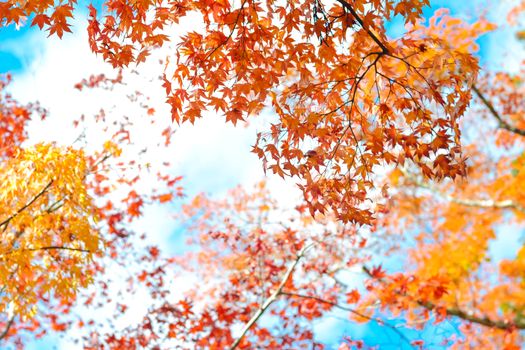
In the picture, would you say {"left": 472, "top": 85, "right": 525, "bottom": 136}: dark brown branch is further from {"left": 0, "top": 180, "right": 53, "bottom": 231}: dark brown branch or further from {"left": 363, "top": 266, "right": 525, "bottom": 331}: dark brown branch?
{"left": 0, "top": 180, "right": 53, "bottom": 231}: dark brown branch

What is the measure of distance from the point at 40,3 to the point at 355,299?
6668 millimetres

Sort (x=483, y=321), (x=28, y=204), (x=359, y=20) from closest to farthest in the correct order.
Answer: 1. (x=359, y=20)
2. (x=28, y=204)
3. (x=483, y=321)

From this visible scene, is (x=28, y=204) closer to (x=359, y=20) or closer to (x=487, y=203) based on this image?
(x=359, y=20)

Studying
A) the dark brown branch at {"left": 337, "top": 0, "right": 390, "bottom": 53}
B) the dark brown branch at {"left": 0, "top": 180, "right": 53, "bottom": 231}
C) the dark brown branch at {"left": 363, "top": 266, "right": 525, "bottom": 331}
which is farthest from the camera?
the dark brown branch at {"left": 363, "top": 266, "right": 525, "bottom": 331}

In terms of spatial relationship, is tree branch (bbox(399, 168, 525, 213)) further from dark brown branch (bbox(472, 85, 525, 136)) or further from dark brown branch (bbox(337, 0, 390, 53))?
dark brown branch (bbox(337, 0, 390, 53))

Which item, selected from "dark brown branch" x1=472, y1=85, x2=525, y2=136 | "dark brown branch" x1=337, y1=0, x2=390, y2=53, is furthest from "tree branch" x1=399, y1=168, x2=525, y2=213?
"dark brown branch" x1=337, y1=0, x2=390, y2=53

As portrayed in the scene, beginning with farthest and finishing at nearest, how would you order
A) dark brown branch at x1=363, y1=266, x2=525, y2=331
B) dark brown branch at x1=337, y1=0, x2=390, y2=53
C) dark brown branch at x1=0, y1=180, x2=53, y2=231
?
dark brown branch at x1=363, y1=266, x2=525, y2=331 < dark brown branch at x1=0, y1=180, x2=53, y2=231 < dark brown branch at x1=337, y1=0, x2=390, y2=53

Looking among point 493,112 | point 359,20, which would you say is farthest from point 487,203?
point 359,20

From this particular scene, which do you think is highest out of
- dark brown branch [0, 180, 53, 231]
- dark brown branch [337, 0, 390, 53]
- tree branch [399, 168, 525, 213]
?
tree branch [399, 168, 525, 213]

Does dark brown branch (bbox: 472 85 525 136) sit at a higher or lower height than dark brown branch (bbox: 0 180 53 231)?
higher

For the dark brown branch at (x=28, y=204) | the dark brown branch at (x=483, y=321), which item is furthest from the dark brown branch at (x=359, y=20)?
the dark brown branch at (x=483, y=321)

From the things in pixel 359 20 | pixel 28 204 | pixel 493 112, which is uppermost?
pixel 493 112

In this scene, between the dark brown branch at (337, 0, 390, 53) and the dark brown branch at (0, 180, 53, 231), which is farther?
the dark brown branch at (0, 180, 53, 231)

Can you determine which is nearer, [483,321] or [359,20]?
[359,20]
